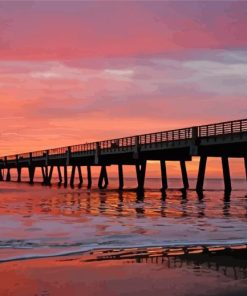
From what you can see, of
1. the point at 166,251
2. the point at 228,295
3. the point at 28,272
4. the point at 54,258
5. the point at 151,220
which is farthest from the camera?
the point at 151,220

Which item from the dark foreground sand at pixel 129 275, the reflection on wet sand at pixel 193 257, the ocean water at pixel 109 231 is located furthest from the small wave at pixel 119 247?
the dark foreground sand at pixel 129 275

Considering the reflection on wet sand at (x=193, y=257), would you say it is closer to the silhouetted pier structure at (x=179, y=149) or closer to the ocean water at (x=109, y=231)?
the ocean water at (x=109, y=231)

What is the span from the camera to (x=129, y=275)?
26.8 feet

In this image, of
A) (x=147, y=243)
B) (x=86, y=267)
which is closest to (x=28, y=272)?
(x=86, y=267)

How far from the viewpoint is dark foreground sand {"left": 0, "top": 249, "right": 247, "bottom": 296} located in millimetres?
7195

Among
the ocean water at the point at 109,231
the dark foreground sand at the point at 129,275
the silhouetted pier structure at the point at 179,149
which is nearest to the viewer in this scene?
the dark foreground sand at the point at 129,275

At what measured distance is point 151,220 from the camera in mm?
18297

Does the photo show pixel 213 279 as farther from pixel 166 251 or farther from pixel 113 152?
pixel 113 152

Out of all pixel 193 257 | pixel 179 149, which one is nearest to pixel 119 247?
pixel 193 257

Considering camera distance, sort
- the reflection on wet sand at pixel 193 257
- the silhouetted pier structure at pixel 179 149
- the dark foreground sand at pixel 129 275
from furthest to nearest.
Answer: the silhouetted pier structure at pixel 179 149
the reflection on wet sand at pixel 193 257
the dark foreground sand at pixel 129 275

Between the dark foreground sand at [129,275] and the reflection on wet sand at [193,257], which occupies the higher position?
the dark foreground sand at [129,275]

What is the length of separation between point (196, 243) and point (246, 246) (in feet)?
3.68

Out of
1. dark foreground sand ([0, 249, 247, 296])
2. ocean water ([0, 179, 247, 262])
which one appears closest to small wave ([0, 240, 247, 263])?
ocean water ([0, 179, 247, 262])

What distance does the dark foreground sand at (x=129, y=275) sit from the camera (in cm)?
720
